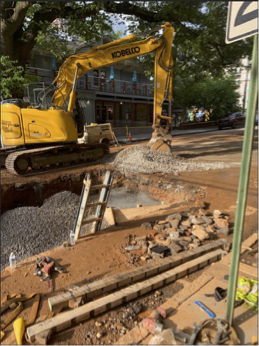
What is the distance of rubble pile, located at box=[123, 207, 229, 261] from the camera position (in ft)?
13.1

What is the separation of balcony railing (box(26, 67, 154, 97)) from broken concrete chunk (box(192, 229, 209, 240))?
2036 centimetres

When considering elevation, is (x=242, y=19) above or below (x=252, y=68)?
above

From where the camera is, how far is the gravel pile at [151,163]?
948 centimetres

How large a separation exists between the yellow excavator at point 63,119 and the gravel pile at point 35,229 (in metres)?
3.02

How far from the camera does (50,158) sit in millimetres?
9344

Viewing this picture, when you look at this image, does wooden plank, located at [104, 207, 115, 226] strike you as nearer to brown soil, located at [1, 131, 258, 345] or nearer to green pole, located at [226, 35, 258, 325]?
brown soil, located at [1, 131, 258, 345]

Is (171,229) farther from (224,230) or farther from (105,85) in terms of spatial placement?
(105,85)

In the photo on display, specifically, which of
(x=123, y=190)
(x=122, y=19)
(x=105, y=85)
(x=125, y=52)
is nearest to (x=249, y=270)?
(x=123, y=190)

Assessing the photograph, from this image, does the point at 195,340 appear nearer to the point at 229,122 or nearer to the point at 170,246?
the point at 170,246

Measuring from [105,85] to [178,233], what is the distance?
81.7 ft

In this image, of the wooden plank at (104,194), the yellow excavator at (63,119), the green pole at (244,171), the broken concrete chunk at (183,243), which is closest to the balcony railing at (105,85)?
the yellow excavator at (63,119)

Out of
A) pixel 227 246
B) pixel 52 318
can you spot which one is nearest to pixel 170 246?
pixel 227 246

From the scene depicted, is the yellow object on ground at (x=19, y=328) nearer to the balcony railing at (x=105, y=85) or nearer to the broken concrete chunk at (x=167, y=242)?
the broken concrete chunk at (x=167, y=242)

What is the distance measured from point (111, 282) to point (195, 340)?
1275mm
